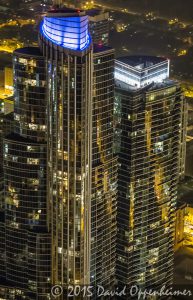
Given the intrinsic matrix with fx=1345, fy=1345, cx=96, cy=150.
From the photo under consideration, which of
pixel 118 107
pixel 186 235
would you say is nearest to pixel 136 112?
pixel 118 107

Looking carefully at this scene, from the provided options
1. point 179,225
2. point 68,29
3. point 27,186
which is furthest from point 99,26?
point 68,29

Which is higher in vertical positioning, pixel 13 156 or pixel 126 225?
pixel 13 156

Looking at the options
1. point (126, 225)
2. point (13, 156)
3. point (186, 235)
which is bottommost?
point (186, 235)

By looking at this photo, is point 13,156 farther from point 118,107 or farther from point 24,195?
point 118,107

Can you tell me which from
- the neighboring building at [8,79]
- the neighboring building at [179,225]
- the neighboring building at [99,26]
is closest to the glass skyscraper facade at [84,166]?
the neighboring building at [179,225]

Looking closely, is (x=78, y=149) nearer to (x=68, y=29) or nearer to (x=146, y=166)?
(x=68, y=29)

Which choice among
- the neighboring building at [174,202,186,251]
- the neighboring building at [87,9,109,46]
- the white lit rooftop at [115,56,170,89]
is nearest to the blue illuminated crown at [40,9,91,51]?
the white lit rooftop at [115,56,170,89]

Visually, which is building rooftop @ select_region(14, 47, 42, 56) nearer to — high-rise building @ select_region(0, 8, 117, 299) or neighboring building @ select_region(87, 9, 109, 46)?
high-rise building @ select_region(0, 8, 117, 299)

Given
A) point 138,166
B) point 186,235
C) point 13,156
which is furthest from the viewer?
point 186,235
